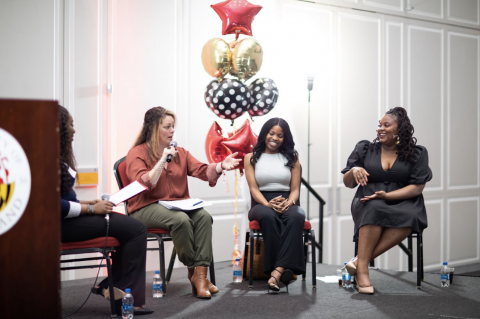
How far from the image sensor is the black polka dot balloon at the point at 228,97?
3924 mm

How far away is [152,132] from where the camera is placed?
353 cm

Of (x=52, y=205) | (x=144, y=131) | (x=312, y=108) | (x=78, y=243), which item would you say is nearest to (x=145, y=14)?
(x=144, y=131)

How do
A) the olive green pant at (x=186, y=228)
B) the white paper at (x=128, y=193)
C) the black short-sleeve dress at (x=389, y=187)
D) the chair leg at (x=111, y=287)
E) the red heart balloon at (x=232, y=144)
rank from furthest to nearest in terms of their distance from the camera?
the red heart balloon at (x=232, y=144), the black short-sleeve dress at (x=389, y=187), the olive green pant at (x=186, y=228), the white paper at (x=128, y=193), the chair leg at (x=111, y=287)

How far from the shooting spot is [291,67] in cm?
550

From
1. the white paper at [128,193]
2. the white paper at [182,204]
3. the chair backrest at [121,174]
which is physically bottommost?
the white paper at [182,204]

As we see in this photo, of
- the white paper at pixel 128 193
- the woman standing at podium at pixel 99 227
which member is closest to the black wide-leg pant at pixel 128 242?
the woman standing at podium at pixel 99 227

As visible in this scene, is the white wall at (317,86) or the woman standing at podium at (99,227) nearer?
the woman standing at podium at (99,227)

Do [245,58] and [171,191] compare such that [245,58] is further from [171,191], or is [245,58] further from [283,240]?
[283,240]

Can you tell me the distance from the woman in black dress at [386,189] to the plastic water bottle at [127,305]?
5.07 ft

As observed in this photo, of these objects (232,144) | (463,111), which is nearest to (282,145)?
(232,144)

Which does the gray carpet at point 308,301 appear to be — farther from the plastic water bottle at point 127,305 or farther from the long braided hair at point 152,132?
the long braided hair at point 152,132

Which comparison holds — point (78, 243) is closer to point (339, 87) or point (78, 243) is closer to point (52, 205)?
point (52, 205)

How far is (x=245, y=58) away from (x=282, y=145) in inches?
28.0

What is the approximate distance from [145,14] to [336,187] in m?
2.77
